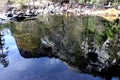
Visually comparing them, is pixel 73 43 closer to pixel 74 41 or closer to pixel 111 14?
pixel 74 41

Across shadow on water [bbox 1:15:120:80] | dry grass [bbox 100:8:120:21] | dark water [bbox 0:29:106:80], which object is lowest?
dark water [bbox 0:29:106:80]

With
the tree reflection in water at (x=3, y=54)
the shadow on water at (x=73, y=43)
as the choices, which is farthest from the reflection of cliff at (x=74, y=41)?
the tree reflection in water at (x=3, y=54)

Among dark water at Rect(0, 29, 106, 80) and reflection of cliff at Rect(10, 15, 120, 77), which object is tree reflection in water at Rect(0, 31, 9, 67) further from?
reflection of cliff at Rect(10, 15, 120, 77)

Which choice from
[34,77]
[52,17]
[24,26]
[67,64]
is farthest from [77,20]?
[34,77]

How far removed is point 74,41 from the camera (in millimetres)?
25531

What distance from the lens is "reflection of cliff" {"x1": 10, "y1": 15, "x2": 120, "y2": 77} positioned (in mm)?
19984

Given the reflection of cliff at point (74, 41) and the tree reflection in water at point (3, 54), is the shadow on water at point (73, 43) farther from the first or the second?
the tree reflection in water at point (3, 54)

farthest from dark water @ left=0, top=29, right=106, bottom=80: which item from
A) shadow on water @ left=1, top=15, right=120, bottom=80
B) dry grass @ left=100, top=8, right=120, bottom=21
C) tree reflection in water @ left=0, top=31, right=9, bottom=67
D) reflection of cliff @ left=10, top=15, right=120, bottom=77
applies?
dry grass @ left=100, top=8, right=120, bottom=21

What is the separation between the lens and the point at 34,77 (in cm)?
1767

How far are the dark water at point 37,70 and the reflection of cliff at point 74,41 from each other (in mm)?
827

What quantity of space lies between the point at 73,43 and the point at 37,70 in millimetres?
6747

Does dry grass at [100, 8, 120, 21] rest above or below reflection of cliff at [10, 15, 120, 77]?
above

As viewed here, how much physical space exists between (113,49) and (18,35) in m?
12.6

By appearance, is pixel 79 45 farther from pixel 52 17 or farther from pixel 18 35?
pixel 52 17
